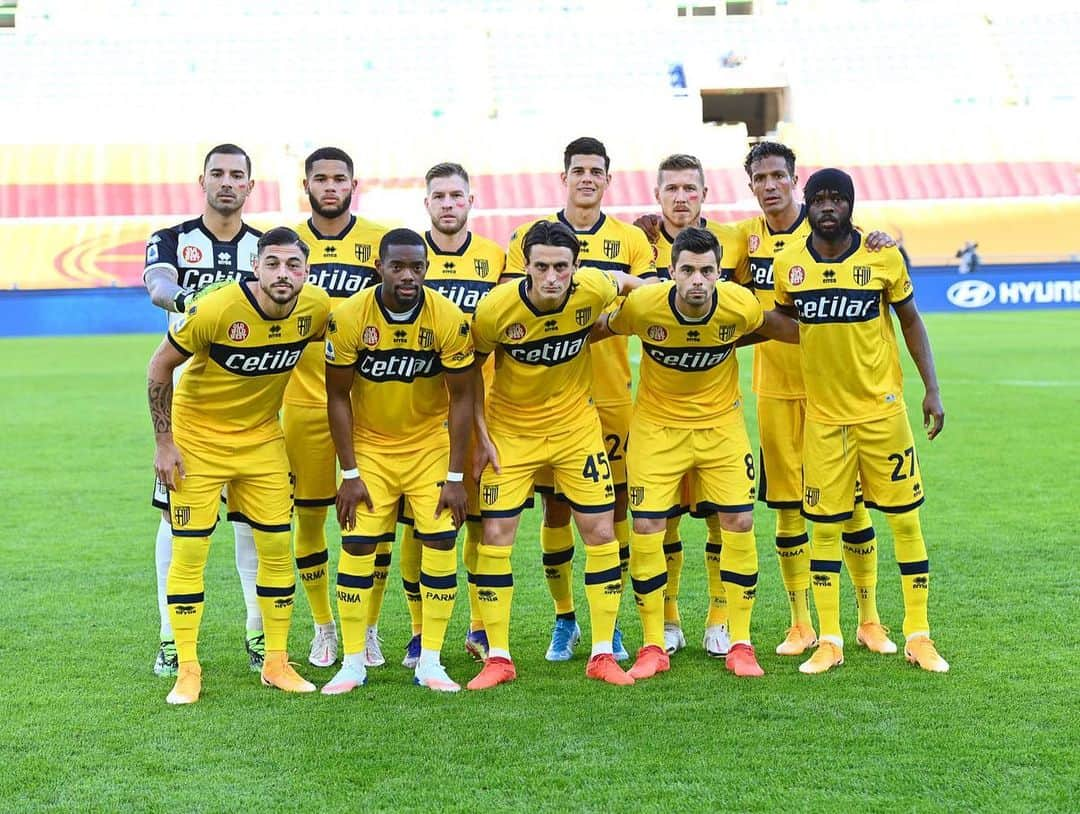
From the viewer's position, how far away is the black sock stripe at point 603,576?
17.6 ft

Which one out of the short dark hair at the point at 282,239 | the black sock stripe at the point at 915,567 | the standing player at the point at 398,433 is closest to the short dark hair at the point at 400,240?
the standing player at the point at 398,433

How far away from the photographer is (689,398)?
5.48 meters

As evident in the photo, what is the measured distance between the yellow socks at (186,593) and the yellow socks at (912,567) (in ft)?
8.95

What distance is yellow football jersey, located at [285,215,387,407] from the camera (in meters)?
5.61

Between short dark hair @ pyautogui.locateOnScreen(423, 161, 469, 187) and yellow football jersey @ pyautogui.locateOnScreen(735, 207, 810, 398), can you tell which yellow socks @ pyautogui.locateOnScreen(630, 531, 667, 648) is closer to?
yellow football jersey @ pyautogui.locateOnScreen(735, 207, 810, 398)

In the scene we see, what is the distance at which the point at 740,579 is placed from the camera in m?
5.44

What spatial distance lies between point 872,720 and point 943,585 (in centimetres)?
218

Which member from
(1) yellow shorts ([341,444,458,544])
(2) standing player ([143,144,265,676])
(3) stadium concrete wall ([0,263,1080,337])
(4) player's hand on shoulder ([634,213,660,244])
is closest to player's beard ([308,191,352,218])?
(2) standing player ([143,144,265,676])

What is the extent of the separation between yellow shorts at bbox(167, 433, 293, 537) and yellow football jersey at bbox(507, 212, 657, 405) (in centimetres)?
131

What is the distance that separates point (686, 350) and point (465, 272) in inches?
39.6

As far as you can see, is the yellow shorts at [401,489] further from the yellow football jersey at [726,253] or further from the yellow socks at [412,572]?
the yellow football jersey at [726,253]

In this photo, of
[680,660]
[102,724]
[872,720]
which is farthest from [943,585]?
[102,724]

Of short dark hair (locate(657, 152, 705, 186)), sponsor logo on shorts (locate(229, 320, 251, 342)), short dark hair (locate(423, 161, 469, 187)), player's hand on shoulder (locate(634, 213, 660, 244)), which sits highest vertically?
short dark hair (locate(657, 152, 705, 186))

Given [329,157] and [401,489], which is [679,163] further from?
[401,489]
